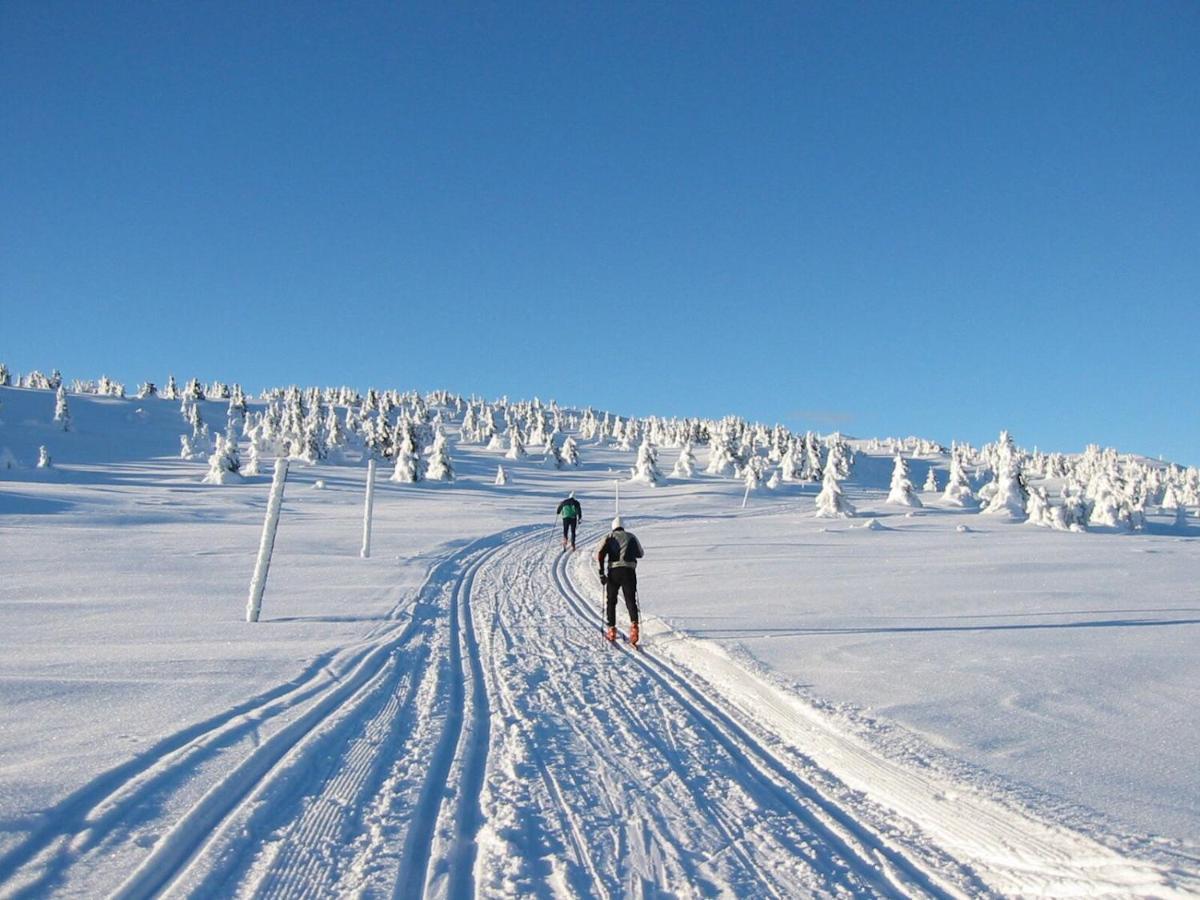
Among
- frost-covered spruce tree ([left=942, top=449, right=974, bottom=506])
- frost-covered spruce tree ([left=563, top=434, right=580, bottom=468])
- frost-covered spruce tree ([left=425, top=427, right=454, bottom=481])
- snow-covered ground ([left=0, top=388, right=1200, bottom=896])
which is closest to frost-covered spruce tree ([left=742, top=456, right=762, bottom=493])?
frost-covered spruce tree ([left=942, top=449, right=974, bottom=506])

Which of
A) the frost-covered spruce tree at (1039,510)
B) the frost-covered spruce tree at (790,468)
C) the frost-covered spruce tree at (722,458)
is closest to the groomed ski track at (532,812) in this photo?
the frost-covered spruce tree at (1039,510)

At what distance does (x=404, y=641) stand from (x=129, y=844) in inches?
234

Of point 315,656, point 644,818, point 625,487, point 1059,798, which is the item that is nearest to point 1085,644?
point 1059,798

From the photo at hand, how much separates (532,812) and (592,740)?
55.9 inches

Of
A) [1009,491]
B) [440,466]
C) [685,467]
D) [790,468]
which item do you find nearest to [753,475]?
[685,467]

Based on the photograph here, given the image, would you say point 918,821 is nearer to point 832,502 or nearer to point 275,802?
point 275,802

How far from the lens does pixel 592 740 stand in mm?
5633

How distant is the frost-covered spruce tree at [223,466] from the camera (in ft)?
204

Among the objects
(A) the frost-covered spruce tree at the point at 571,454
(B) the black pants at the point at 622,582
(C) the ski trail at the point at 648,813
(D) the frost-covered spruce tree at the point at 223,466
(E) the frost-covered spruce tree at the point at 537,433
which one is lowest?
(D) the frost-covered spruce tree at the point at 223,466

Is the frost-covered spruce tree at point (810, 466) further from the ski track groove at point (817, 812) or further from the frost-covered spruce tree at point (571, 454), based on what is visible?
the ski track groove at point (817, 812)

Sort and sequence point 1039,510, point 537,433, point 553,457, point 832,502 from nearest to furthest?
point 832,502 → point 1039,510 → point 553,457 → point 537,433

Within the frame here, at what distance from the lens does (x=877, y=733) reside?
5738 millimetres

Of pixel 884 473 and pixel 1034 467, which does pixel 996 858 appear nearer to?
pixel 884 473

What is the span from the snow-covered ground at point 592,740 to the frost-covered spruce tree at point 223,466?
171ft
